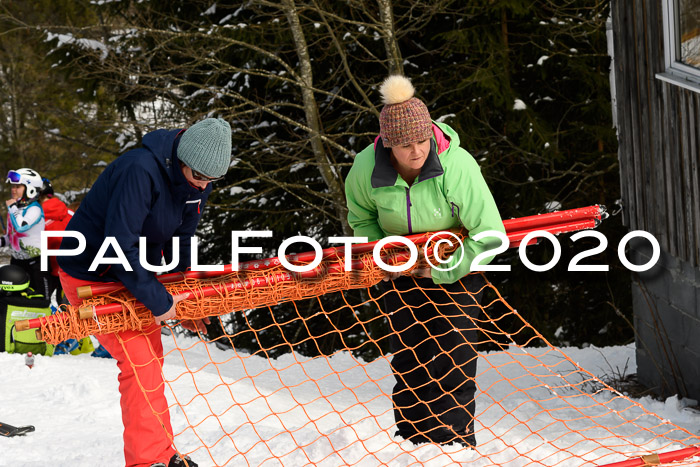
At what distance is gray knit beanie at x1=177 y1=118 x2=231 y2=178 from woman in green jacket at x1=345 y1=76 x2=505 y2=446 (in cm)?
72

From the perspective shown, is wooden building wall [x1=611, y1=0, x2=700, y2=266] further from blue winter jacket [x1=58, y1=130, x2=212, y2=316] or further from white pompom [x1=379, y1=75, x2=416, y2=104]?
blue winter jacket [x1=58, y1=130, x2=212, y2=316]

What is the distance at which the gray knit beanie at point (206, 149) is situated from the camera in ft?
9.19

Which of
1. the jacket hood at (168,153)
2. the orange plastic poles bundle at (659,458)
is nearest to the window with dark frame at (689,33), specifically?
the orange plastic poles bundle at (659,458)

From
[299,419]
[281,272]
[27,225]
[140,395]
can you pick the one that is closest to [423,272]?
[281,272]

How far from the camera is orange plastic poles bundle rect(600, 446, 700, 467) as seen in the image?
2732mm

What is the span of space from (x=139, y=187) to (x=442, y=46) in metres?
6.61

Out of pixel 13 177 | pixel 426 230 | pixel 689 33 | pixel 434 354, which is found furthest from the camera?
pixel 13 177

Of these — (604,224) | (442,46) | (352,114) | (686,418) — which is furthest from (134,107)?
(686,418)

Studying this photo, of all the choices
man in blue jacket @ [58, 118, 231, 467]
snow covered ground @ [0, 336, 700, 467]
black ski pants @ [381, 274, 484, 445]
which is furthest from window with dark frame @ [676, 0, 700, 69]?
man in blue jacket @ [58, 118, 231, 467]

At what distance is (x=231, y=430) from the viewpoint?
4.40 meters

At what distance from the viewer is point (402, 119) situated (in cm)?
301

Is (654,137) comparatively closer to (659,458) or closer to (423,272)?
(423,272)

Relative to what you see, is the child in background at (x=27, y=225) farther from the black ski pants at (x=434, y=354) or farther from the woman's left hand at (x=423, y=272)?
the woman's left hand at (x=423, y=272)

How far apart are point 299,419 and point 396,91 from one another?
9.73 ft
